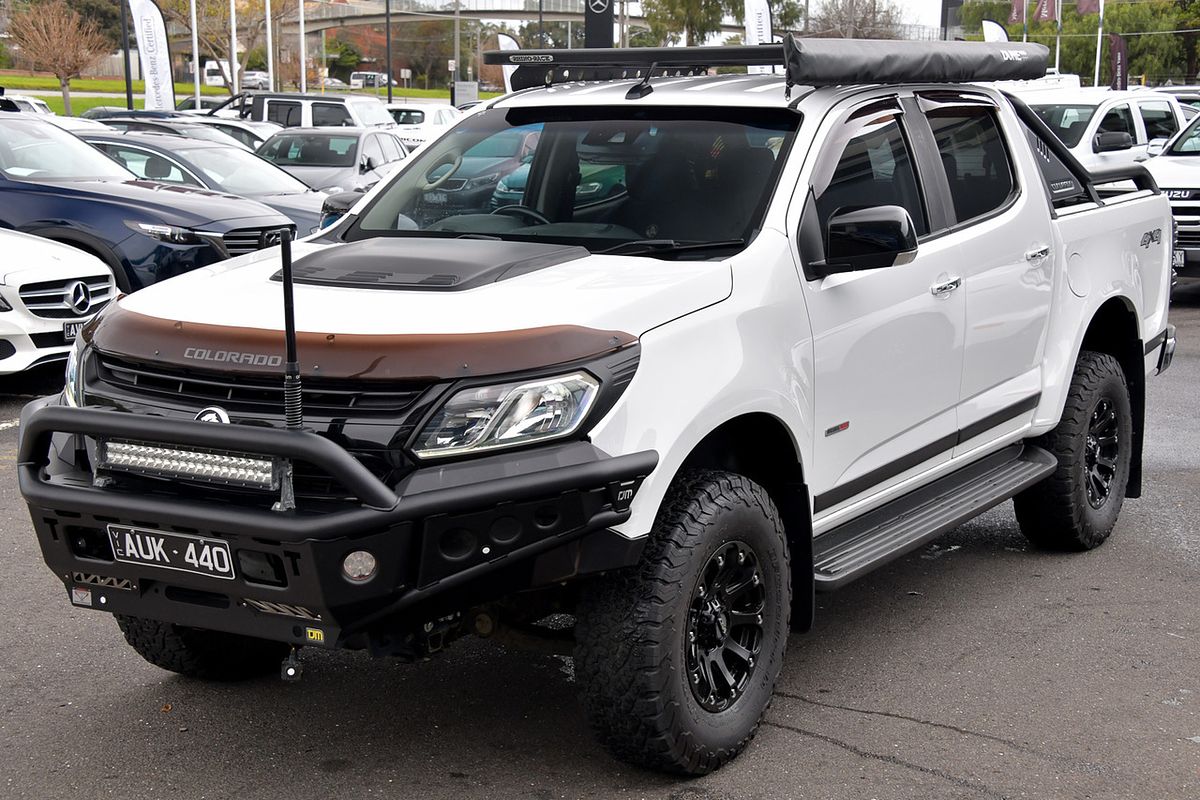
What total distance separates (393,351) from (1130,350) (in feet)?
13.4

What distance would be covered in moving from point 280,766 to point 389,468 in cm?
114

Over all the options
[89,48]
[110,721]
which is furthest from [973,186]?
[89,48]

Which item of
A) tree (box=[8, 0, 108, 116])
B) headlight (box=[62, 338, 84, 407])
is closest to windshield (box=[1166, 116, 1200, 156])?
headlight (box=[62, 338, 84, 407])

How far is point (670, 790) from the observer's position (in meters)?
3.71

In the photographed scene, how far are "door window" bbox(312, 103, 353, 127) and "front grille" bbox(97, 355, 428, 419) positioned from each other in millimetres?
23913

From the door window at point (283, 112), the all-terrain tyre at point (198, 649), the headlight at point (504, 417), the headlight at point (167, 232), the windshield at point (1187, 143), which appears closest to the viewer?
the headlight at point (504, 417)

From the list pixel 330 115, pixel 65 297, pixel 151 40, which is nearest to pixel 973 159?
pixel 65 297

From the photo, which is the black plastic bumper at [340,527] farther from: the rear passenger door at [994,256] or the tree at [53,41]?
the tree at [53,41]

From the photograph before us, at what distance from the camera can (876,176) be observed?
4.69 meters

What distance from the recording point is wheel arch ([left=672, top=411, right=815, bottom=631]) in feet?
13.1

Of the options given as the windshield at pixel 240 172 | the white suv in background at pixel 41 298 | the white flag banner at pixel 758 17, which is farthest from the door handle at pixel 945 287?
the white flag banner at pixel 758 17

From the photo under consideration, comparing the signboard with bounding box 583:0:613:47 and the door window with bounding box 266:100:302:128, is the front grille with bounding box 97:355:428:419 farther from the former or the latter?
the door window with bounding box 266:100:302:128

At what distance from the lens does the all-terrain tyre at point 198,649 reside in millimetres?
4285

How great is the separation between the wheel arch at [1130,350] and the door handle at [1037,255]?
2.82 ft
